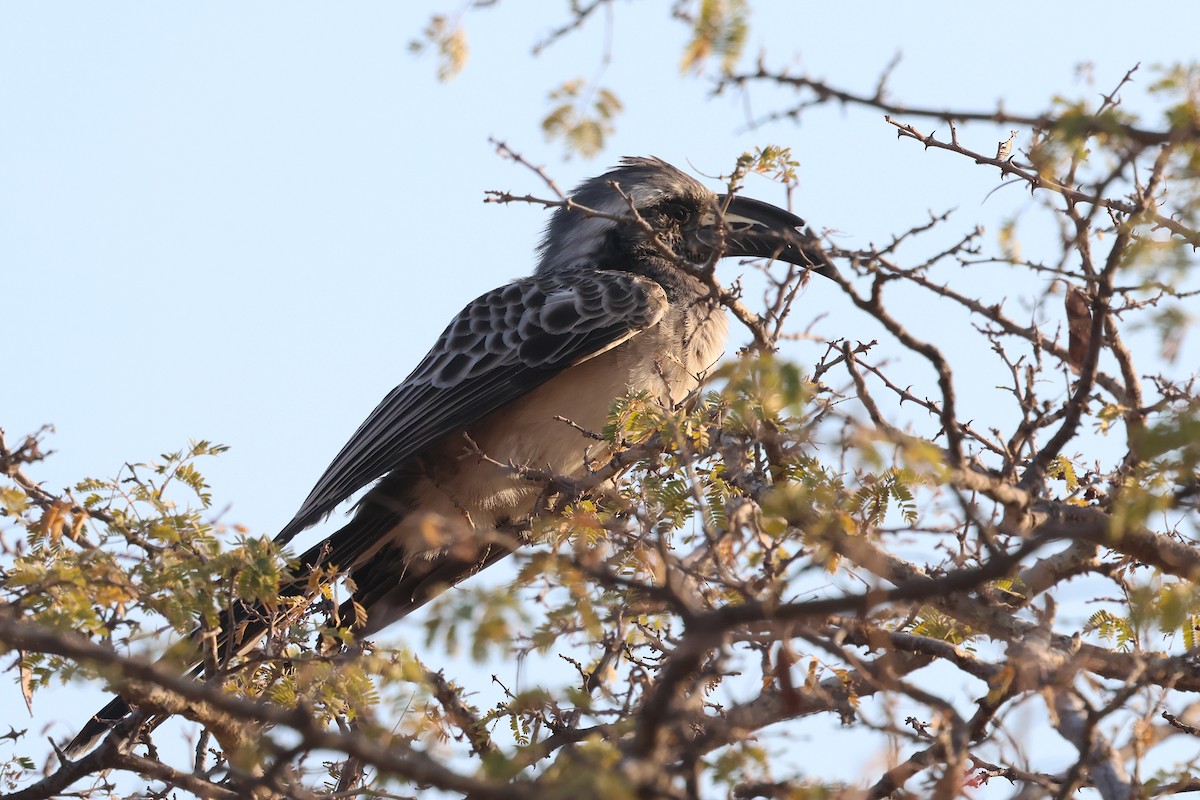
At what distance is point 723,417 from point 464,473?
2971mm

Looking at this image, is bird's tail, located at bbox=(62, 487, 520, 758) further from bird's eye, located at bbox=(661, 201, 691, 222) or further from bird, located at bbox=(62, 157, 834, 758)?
bird's eye, located at bbox=(661, 201, 691, 222)

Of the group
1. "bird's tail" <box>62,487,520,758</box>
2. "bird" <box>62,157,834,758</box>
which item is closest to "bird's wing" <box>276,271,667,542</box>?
"bird" <box>62,157,834,758</box>

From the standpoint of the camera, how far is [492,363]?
7.53 meters

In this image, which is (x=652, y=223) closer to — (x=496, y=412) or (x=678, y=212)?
(x=678, y=212)

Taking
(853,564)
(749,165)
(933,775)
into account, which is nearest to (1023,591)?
(853,564)

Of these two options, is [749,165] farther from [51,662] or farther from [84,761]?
[84,761]

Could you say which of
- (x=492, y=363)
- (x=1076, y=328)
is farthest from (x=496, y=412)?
(x=1076, y=328)

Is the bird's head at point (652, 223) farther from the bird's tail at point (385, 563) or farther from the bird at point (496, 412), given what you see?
the bird's tail at point (385, 563)

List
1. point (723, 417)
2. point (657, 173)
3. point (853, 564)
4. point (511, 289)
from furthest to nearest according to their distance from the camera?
point (657, 173) < point (511, 289) < point (723, 417) < point (853, 564)

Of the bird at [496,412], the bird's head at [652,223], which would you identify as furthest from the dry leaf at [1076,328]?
the bird's head at [652,223]

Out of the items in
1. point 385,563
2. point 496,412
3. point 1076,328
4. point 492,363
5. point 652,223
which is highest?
point 652,223

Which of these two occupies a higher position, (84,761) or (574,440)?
(574,440)

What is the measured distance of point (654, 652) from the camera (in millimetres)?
5234

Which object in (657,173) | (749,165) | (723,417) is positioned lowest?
(723,417)
